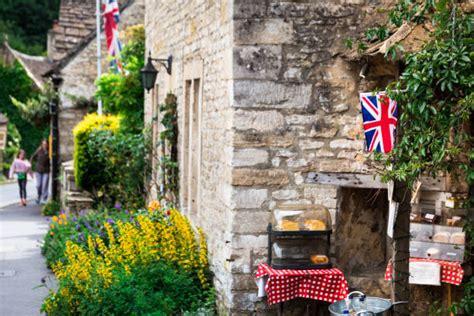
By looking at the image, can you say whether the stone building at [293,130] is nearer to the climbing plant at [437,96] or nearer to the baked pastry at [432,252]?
the baked pastry at [432,252]

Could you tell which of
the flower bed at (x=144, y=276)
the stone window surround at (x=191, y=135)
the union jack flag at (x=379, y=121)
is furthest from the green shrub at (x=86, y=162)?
the union jack flag at (x=379, y=121)

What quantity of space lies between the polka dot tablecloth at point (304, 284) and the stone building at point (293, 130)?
0.49 metres

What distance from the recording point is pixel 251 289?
8203 millimetres

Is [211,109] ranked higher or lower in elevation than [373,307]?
higher

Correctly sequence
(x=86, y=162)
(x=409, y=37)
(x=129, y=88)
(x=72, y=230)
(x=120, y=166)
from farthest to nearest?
1. (x=129, y=88)
2. (x=86, y=162)
3. (x=120, y=166)
4. (x=72, y=230)
5. (x=409, y=37)

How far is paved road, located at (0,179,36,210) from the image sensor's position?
25234 mm

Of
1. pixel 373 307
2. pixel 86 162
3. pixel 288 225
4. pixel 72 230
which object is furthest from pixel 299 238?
pixel 86 162

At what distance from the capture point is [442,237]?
7.52 metres

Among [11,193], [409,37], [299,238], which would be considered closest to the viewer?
[409,37]

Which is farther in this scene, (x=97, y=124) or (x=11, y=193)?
(x=11, y=193)

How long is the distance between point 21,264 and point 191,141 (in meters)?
4.31

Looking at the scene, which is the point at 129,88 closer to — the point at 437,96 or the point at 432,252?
the point at 432,252

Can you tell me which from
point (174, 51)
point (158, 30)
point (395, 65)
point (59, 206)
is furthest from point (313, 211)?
point (59, 206)

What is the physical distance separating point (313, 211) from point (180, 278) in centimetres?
181
